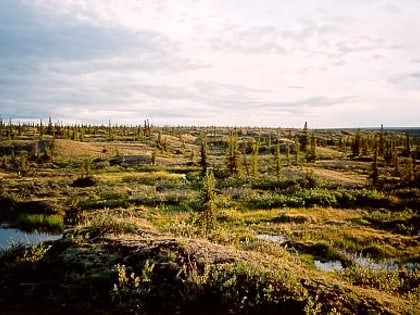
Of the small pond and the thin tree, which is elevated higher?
the thin tree

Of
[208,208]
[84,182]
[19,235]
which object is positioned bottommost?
[19,235]

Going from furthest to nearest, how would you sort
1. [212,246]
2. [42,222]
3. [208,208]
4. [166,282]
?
[42,222] < [208,208] < [212,246] < [166,282]

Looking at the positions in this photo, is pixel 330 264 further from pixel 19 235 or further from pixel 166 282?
pixel 19 235

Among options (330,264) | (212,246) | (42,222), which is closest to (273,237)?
(330,264)

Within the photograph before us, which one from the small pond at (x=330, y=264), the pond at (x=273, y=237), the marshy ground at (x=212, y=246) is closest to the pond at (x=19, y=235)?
the marshy ground at (x=212, y=246)

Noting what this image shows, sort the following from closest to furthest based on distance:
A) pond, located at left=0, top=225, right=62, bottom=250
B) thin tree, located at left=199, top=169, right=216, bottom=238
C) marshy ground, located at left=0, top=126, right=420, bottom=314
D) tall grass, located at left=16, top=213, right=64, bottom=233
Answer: marshy ground, located at left=0, top=126, right=420, bottom=314 → thin tree, located at left=199, top=169, right=216, bottom=238 → pond, located at left=0, top=225, right=62, bottom=250 → tall grass, located at left=16, top=213, right=64, bottom=233

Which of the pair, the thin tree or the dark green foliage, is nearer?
the thin tree

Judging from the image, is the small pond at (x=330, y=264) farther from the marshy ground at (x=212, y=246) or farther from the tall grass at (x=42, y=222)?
the tall grass at (x=42, y=222)

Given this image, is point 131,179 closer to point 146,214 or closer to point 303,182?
point 303,182

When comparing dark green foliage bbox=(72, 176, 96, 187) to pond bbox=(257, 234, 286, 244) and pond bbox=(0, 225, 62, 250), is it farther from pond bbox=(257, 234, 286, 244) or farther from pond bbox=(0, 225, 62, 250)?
pond bbox=(257, 234, 286, 244)

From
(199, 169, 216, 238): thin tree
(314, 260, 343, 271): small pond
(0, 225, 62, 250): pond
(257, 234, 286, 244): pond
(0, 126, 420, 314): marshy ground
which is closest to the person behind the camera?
(0, 126, 420, 314): marshy ground

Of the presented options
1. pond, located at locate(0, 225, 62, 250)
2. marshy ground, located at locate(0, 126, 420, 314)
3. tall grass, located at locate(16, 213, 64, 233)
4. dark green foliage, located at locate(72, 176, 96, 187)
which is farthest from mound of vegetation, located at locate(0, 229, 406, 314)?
dark green foliage, located at locate(72, 176, 96, 187)

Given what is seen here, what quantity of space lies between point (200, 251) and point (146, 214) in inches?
843

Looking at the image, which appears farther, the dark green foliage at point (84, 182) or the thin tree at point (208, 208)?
the dark green foliage at point (84, 182)
